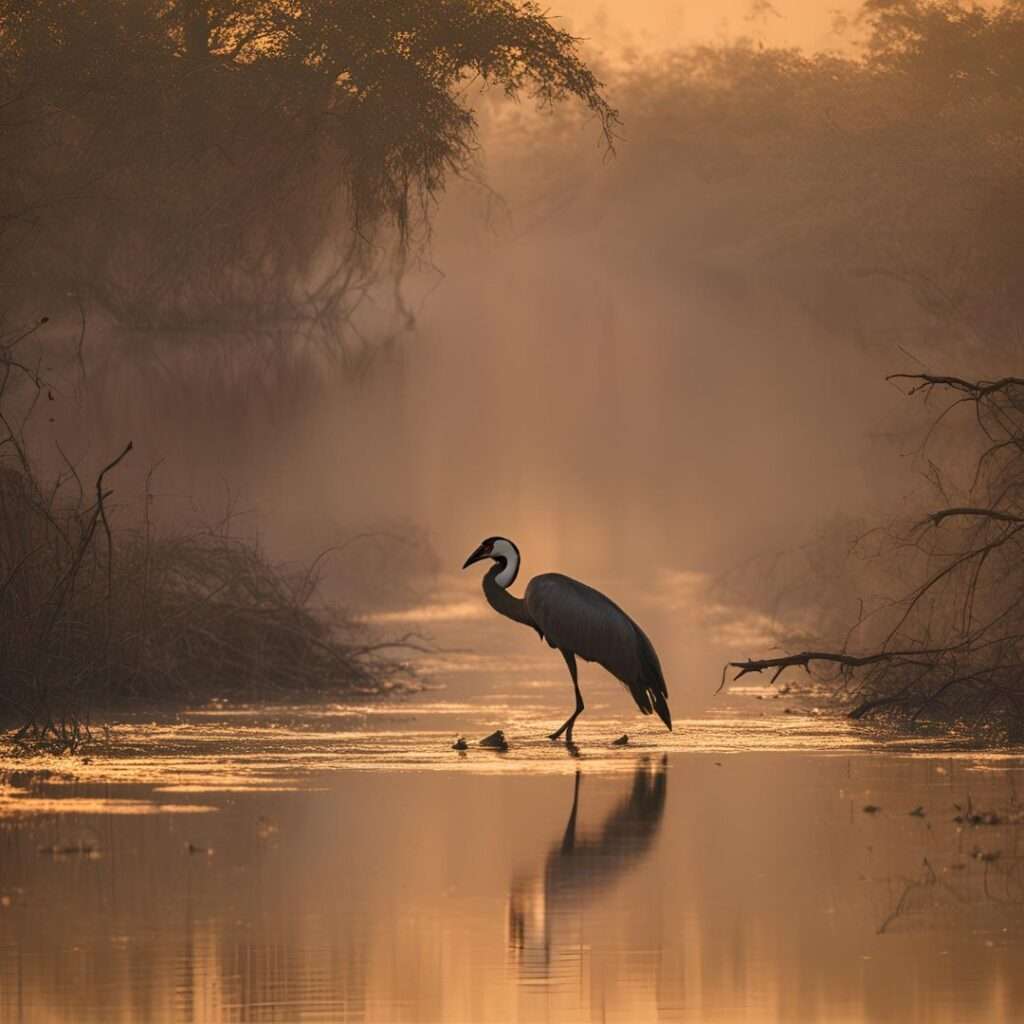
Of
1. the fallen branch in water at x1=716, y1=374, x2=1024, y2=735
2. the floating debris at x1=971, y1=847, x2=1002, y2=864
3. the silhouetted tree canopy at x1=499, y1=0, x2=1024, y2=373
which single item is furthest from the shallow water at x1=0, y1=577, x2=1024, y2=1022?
the silhouetted tree canopy at x1=499, y1=0, x2=1024, y2=373

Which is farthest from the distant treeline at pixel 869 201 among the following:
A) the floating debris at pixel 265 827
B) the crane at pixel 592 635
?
the floating debris at pixel 265 827

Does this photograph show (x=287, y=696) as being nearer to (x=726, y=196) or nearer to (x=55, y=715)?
(x=55, y=715)

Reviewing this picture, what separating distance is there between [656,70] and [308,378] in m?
26.4

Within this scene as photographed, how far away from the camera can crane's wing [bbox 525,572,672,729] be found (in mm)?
17062

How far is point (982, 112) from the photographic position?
54375 mm

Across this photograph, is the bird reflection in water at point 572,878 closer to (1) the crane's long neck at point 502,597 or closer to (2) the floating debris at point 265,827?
(2) the floating debris at point 265,827

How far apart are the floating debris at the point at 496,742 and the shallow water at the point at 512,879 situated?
0.09 m

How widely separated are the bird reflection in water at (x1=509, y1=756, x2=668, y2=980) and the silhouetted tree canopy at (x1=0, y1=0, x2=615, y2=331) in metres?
19.5

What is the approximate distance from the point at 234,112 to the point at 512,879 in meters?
24.4

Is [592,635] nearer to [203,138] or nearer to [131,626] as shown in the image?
[131,626]

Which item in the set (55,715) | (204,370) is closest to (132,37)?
(204,370)

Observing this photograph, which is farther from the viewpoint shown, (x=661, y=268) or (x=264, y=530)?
(x=661, y=268)

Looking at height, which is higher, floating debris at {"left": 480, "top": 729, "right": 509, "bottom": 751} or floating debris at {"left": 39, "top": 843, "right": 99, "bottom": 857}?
floating debris at {"left": 480, "top": 729, "right": 509, "bottom": 751}

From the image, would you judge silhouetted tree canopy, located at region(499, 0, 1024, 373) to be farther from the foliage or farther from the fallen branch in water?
the foliage
